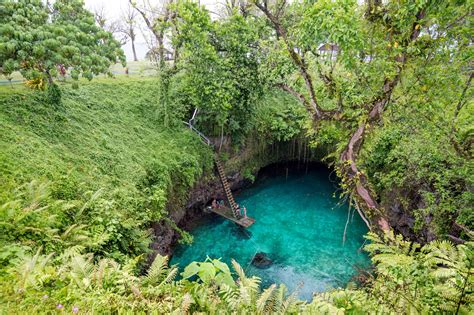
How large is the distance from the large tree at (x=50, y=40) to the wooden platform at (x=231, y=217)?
320 inches

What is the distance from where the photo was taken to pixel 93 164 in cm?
873

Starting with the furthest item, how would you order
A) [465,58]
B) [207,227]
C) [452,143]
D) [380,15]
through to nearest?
[207,227] → [452,143] → [380,15] → [465,58]

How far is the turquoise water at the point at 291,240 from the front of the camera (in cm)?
999

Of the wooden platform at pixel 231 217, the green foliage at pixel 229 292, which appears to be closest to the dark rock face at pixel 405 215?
the wooden platform at pixel 231 217

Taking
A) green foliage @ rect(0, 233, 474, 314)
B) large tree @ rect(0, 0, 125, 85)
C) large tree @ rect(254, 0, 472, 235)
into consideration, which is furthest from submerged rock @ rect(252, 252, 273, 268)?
large tree @ rect(0, 0, 125, 85)

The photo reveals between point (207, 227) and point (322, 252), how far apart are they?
17.5 feet

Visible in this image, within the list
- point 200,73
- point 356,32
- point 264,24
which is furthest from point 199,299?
point 264,24

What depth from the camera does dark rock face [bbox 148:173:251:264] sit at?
9814 mm

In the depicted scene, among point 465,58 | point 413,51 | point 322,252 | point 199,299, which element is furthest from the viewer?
point 322,252

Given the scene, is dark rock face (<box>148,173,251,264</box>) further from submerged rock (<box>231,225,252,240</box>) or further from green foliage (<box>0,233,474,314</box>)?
green foliage (<box>0,233,474,314</box>)

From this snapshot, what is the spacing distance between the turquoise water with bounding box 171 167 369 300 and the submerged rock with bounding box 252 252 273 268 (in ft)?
0.61

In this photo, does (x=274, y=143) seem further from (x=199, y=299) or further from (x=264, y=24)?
(x=199, y=299)

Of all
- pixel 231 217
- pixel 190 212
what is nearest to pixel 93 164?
pixel 190 212

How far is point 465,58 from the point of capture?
14.4ft
